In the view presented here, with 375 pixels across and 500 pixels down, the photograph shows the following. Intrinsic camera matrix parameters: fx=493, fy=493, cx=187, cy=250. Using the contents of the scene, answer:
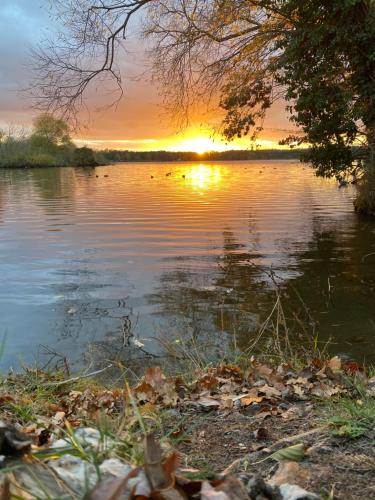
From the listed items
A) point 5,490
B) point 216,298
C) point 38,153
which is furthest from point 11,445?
point 38,153

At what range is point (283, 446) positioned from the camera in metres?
2.89

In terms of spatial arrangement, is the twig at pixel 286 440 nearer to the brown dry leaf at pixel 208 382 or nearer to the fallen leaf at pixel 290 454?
the fallen leaf at pixel 290 454

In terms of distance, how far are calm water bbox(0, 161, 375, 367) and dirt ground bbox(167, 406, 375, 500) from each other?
13.5 ft

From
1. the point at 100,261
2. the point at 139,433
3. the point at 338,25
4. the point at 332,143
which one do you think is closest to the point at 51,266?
the point at 100,261

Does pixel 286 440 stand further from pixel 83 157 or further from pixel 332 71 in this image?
pixel 83 157

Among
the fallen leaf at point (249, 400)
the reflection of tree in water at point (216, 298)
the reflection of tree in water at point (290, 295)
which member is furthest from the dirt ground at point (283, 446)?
the reflection of tree in water at point (216, 298)

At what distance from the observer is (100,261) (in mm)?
13938

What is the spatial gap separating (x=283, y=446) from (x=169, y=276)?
9242 millimetres

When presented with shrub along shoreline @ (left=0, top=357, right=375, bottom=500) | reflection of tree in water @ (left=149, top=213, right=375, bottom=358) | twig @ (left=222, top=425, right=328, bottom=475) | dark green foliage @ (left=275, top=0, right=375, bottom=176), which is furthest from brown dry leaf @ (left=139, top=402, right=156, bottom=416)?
dark green foliage @ (left=275, top=0, right=375, bottom=176)

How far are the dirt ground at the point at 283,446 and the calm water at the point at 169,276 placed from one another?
4103 mm

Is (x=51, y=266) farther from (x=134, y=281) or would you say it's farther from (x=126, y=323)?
(x=126, y=323)

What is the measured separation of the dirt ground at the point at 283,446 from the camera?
91.9 inches

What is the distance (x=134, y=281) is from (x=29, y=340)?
3.89 metres

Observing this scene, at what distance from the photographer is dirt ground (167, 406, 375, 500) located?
233cm
